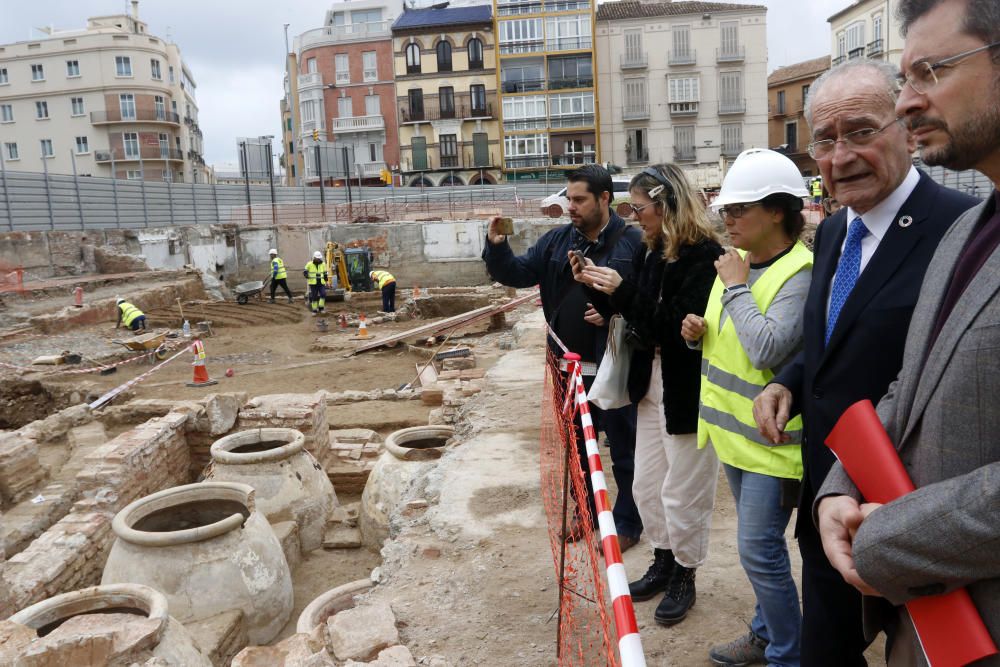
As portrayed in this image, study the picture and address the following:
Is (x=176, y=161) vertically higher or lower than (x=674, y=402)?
higher

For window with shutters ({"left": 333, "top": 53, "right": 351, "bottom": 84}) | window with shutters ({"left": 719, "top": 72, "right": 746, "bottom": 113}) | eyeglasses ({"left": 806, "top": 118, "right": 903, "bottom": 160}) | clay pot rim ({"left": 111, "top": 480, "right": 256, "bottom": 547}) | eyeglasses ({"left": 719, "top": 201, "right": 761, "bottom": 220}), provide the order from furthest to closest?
window with shutters ({"left": 333, "top": 53, "right": 351, "bottom": 84}) < window with shutters ({"left": 719, "top": 72, "right": 746, "bottom": 113}) < clay pot rim ({"left": 111, "top": 480, "right": 256, "bottom": 547}) < eyeglasses ({"left": 719, "top": 201, "right": 761, "bottom": 220}) < eyeglasses ({"left": 806, "top": 118, "right": 903, "bottom": 160})

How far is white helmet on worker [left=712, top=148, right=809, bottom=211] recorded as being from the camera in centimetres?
258

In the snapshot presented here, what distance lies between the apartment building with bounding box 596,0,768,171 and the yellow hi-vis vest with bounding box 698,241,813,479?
4129 cm

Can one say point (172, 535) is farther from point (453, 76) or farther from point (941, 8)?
point (453, 76)

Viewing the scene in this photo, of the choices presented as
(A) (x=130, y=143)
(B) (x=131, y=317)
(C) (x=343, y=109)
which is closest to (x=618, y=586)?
(B) (x=131, y=317)

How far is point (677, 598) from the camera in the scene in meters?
3.32

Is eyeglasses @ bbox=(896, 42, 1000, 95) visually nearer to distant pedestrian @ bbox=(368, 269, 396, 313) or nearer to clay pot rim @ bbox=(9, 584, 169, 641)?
clay pot rim @ bbox=(9, 584, 169, 641)

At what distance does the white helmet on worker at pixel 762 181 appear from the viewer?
2.58 metres

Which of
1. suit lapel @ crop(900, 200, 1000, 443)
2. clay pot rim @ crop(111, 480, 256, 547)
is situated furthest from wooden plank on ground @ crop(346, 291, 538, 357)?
suit lapel @ crop(900, 200, 1000, 443)

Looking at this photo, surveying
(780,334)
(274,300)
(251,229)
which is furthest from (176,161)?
(780,334)

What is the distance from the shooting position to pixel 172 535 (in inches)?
204

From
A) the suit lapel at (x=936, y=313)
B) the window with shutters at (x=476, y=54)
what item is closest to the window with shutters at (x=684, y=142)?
the window with shutters at (x=476, y=54)

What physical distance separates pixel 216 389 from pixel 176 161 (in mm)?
43522

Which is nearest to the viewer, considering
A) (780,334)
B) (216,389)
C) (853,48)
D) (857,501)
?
(857,501)
